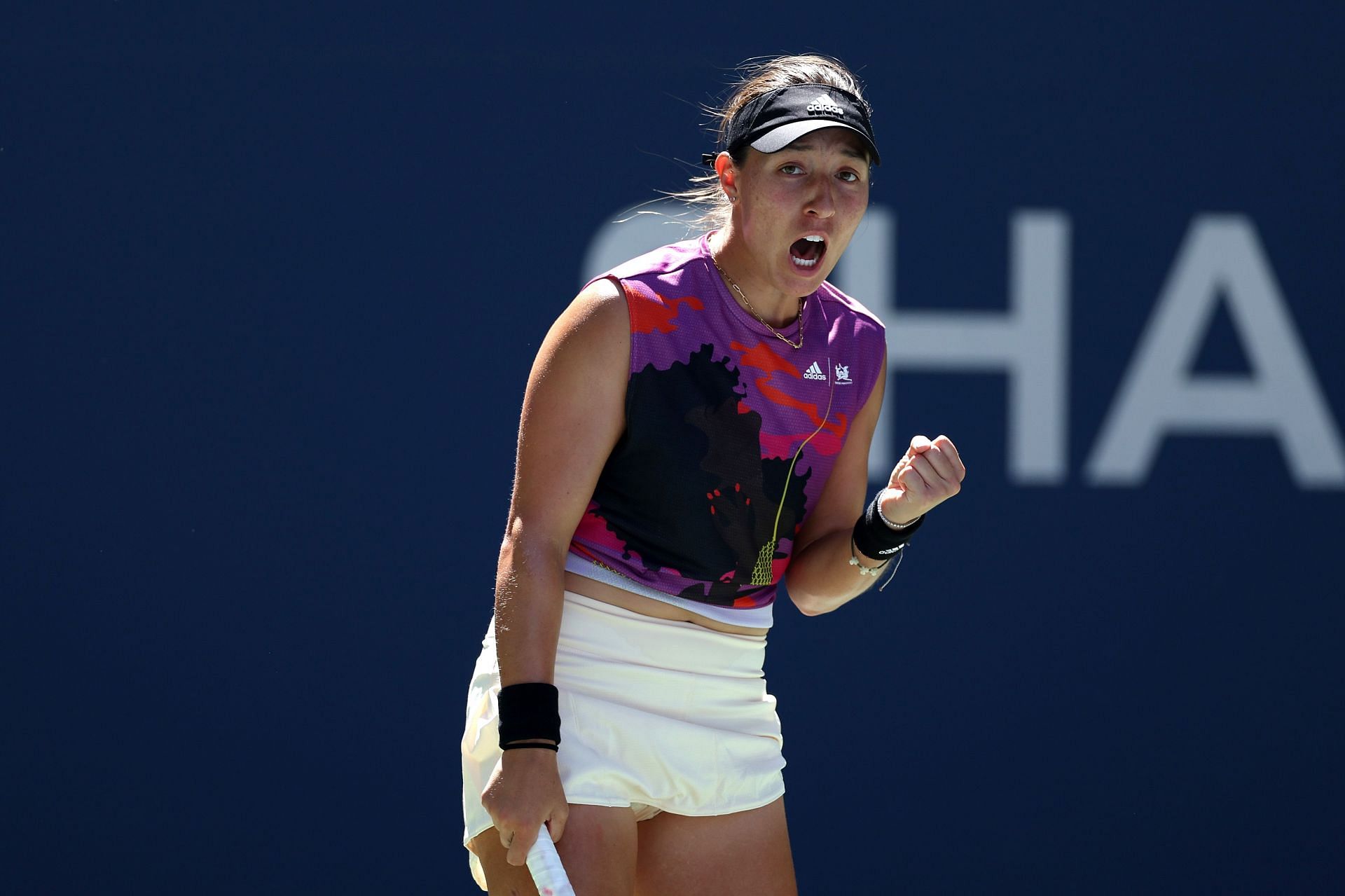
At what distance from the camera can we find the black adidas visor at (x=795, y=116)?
2068mm

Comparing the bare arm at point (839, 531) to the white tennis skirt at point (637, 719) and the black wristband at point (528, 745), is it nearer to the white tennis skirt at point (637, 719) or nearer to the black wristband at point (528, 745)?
the white tennis skirt at point (637, 719)

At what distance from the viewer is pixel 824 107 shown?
2096mm

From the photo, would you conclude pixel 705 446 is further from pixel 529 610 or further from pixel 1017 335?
pixel 1017 335

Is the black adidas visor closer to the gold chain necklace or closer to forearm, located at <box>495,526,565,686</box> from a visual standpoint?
the gold chain necklace

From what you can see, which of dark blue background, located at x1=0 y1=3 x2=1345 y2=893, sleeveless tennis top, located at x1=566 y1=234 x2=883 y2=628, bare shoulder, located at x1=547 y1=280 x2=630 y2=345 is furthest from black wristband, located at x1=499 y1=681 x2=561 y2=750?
dark blue background, located at x1=0 y1=3 x2=1345 y2=893

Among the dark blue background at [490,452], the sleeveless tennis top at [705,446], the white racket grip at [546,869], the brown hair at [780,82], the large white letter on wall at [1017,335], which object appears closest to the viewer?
the white racket grip at [546,869]

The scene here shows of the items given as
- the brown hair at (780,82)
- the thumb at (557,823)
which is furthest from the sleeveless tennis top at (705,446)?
the thumb at (557,823)

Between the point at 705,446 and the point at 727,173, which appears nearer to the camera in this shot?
the point at 705,446

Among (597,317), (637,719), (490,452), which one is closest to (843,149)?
(597,317)

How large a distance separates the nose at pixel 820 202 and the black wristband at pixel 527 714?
769 mm

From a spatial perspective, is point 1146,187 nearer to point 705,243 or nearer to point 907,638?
point 907,638

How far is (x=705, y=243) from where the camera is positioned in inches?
88.4

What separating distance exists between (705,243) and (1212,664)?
8.18ft

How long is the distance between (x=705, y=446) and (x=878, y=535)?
31cm
